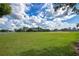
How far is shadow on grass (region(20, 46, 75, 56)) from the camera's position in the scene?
1.28 metres

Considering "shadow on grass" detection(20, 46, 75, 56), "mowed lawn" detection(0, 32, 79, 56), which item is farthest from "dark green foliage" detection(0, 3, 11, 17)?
"shadow on grass" detection(20, 46, 75, 56)

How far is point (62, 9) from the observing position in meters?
1.29

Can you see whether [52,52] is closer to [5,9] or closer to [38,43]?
[38,43]

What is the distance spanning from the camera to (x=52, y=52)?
1.28 m

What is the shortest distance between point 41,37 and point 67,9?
0.93 ft

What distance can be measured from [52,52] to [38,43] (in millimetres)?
122

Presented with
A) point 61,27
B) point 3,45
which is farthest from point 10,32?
point 61,27

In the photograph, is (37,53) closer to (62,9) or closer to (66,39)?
(66,39)

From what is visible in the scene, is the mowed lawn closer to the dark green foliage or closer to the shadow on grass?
the shadow on grass

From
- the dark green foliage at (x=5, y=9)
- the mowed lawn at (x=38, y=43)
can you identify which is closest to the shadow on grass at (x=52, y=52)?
the mowed lawn at (x=38, y=43)

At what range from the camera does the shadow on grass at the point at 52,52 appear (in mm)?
1276

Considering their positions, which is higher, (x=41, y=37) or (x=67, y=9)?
(x=67, y=9)

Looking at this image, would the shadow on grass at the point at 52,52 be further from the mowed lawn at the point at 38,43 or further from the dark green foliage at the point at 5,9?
the dark green foliage at the point at 5,9

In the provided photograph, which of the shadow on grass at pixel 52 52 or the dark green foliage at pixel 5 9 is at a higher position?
the dark green foliage at pixel 5 9
